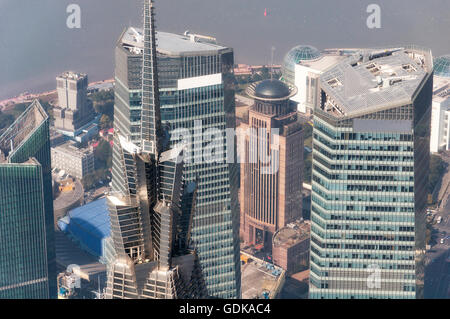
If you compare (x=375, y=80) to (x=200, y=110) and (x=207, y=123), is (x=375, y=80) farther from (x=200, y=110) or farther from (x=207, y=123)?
(x=200, y=110)

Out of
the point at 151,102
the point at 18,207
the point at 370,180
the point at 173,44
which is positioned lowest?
the point at 18,207

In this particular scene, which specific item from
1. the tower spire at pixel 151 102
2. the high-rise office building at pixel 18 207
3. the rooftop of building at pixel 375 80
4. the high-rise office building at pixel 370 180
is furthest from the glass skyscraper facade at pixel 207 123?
the tower spire at pixel 151 102

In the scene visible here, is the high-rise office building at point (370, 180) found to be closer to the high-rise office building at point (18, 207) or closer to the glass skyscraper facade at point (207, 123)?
the glass skyscraper facade at point (207, 123)

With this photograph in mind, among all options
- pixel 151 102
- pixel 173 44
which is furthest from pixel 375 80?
pixel 151 102

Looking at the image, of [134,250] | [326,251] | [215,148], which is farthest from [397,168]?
[134,250]
